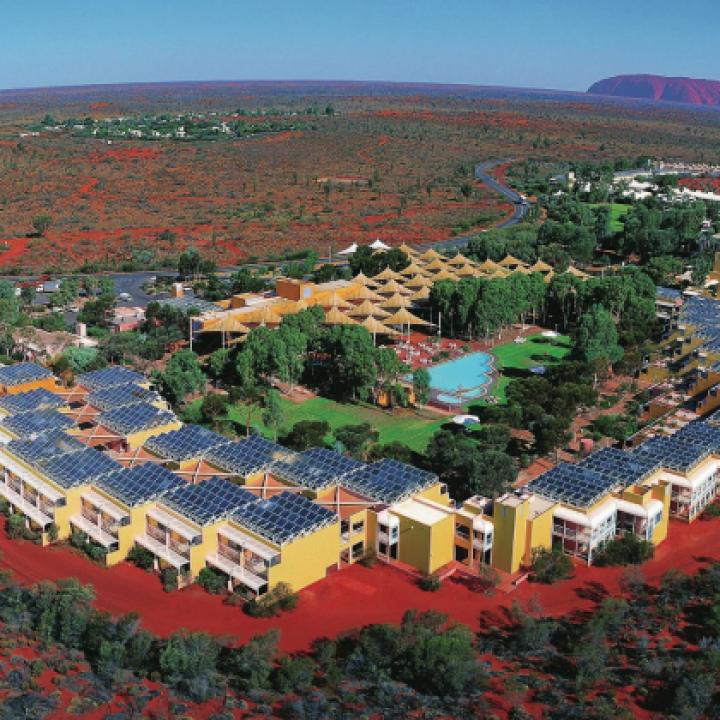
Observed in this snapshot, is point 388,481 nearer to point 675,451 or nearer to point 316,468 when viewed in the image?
point 316,468

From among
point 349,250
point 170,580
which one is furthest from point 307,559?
point 349,250

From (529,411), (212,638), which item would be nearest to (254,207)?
(529,411)

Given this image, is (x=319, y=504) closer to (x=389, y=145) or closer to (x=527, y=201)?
(x=527, y=201)

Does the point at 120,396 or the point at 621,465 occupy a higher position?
the point at 120,396

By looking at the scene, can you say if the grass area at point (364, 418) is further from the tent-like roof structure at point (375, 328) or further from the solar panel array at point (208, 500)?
the solar panel array at point (208, 500)

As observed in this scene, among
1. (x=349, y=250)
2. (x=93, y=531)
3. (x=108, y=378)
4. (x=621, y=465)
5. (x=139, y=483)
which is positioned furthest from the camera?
(x=349, y=250)

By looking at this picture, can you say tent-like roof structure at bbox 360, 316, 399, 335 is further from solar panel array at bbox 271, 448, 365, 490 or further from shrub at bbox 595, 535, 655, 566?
shrub at bbox 595, 535, 655, 566
